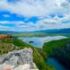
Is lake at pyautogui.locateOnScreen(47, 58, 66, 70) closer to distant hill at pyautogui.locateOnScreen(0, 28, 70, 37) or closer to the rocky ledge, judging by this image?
distant hill at pyautogui.locateOnScreen(0, 28, 70, 37)

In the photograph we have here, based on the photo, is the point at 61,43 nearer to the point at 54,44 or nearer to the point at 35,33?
the point at 54,44

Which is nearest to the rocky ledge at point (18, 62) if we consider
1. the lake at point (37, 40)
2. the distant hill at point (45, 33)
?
the lake at point (37, 40)

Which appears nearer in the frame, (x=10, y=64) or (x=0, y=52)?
(x=10, y=64)

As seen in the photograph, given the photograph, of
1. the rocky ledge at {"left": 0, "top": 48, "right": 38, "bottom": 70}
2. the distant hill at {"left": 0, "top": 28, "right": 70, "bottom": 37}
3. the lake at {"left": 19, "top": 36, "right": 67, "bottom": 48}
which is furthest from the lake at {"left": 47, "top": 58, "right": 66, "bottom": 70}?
the rocky ledge at {"left": 0, "top": 48, "right": 38, "bottom": 70}

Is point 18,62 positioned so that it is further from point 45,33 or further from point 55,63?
point 45,33

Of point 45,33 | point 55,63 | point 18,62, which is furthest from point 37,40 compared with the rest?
point 18,62

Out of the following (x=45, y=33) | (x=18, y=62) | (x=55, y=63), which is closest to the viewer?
(x=18, y=62)

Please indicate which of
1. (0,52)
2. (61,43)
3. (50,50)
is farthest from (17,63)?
(61,43)

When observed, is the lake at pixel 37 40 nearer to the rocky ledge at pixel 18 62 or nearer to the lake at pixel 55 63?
the lake at pixel 55 63
